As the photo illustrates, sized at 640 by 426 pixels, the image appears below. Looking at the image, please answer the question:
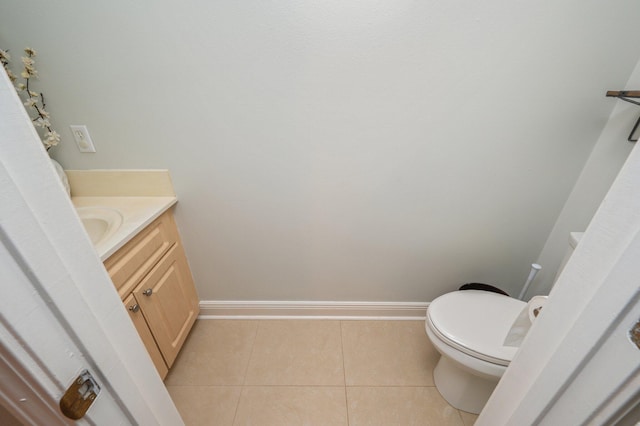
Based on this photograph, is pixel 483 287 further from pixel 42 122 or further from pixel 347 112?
pixel 42 122

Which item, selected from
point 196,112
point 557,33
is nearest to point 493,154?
point 557,33

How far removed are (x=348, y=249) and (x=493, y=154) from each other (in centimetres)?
82

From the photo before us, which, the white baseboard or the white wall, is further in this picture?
the white baseboard

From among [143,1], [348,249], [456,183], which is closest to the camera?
[143,1]

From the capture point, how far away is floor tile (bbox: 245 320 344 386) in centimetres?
124

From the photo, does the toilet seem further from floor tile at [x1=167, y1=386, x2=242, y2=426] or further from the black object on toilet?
floor tile at [x1=167, y1=386, x2=242, y2=426]

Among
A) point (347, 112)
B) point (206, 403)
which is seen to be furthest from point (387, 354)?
point (347, 112)

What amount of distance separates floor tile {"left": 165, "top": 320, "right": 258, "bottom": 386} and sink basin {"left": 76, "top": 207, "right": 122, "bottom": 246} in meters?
0.79

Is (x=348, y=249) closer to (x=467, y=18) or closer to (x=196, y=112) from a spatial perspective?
(x=196, y=112)

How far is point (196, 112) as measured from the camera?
3.43 ft

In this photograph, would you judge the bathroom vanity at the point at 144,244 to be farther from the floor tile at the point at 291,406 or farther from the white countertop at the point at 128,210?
the floor tile at the point at 291,406

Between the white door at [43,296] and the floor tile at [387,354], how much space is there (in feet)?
3.83

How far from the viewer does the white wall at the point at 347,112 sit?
905mm

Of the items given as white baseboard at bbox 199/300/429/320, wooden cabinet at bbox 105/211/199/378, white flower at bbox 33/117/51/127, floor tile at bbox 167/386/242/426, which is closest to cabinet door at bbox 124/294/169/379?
wooden cabinet at bbox 105/211/199/378
